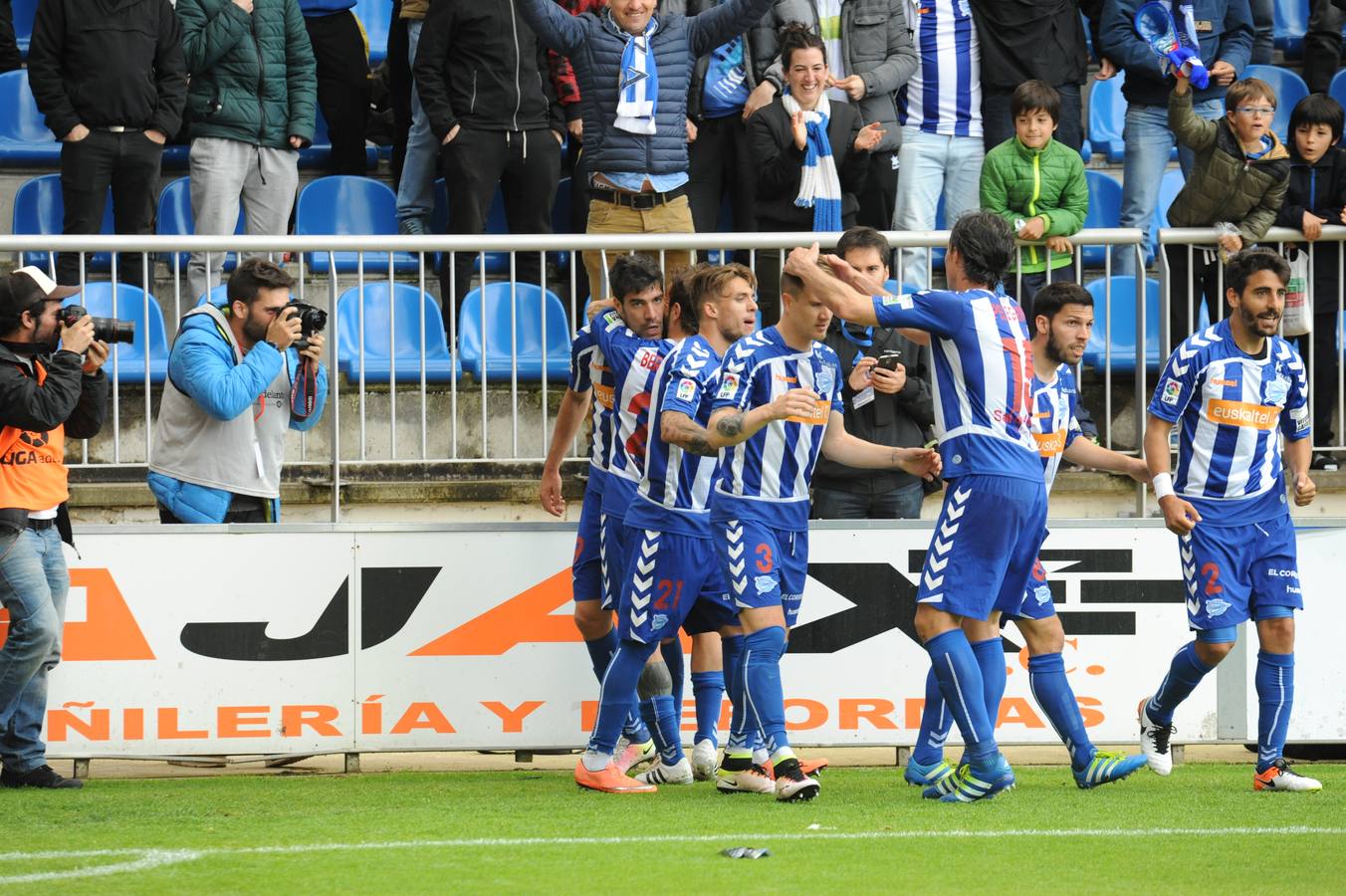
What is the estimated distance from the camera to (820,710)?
866cm

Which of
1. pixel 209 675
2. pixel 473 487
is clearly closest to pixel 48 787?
pixel 209 675

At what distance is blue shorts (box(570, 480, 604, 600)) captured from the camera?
8.00 metres

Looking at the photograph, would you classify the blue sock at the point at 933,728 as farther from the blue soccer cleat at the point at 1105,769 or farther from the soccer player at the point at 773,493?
the soccer player at the point at 773,493

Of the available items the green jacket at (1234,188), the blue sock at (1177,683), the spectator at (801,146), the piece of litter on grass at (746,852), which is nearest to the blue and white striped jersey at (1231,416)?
the blue sock at (1177,683)

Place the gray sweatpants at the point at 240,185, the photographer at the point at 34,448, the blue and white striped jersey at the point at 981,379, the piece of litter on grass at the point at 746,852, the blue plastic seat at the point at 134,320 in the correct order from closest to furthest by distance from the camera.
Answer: the piece of litter on grass at the point at 746,852 < the blue and white striped jersey at the point at 981,379 < the photographer at the point at 34,448 < the blue plastic seat at the point at 134,320 < the gray sweatpants at the point at 240,185

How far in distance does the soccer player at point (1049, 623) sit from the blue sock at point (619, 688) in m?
1.19

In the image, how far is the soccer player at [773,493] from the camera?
6.88m

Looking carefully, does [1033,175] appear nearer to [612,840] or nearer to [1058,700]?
[1058,700]

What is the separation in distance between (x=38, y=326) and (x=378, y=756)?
2.98m

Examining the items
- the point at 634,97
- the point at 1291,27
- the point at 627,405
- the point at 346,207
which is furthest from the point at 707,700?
the point at 1291,27

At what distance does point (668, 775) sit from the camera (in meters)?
7.74

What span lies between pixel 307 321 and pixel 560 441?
129 centimetres

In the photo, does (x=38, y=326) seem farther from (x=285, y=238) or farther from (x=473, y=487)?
(x=473, y=487)

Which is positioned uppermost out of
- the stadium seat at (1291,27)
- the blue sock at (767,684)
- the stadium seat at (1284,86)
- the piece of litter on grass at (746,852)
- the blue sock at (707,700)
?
the stadium seat at (1291,27)
